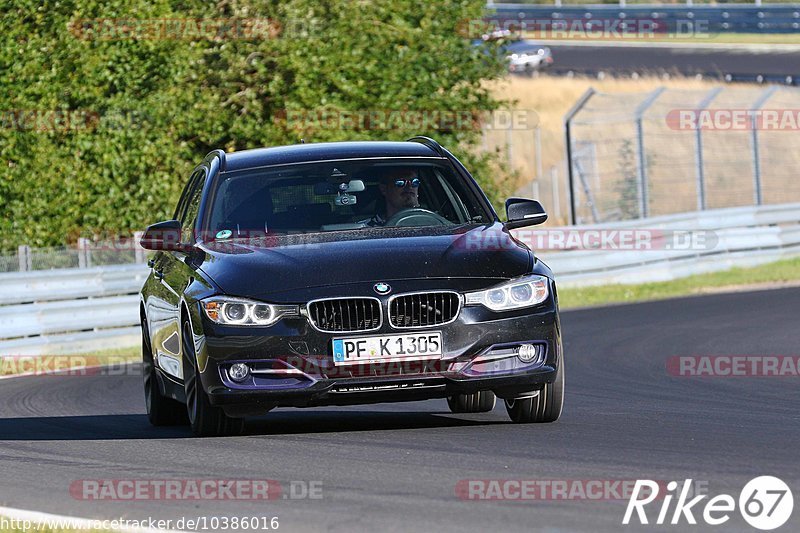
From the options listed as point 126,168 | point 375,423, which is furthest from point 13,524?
point 126,168

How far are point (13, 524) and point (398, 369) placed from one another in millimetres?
2409

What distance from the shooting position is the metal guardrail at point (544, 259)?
1834 centimetres

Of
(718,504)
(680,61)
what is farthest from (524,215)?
(680,61)

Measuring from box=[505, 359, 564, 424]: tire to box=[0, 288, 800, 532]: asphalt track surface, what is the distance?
0.11 meters

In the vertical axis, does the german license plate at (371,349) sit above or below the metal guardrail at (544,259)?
above

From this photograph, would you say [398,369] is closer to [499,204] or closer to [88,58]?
[88,58]

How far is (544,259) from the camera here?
22.7 meters

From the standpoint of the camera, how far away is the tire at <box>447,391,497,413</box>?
33.3 ft

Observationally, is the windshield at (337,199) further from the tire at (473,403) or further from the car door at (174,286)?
the tire at (473,403)
